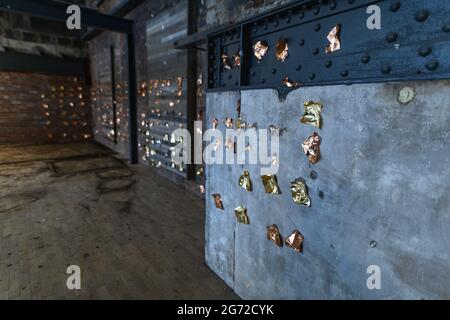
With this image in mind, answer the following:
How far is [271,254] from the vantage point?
6.60 ft

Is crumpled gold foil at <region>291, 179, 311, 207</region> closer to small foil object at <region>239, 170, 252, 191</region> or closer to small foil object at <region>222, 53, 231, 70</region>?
small foil object at <region>239, 170, 252, 191</region>

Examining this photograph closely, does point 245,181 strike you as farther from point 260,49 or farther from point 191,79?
point 191,79

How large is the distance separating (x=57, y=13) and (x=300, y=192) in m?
7.13

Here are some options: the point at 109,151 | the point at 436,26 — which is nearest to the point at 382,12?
the point at 436,26

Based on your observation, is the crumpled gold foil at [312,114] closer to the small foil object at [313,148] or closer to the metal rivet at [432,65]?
the small foil object at [313,148]

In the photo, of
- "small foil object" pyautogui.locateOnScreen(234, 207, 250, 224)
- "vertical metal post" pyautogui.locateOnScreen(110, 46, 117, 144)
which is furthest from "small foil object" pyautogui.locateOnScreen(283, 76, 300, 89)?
"vertical metal post" pyautogui.locateOnScreen(110, 46, 117, 144)

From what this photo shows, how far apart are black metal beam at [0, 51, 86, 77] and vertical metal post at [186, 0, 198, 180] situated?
787 centimetres

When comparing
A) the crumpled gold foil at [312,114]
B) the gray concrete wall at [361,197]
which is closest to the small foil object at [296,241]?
the gray concrete wall at [361,197]

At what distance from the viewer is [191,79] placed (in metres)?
5.11

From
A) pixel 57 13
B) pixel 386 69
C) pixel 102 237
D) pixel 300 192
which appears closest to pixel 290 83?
pixel 386 69

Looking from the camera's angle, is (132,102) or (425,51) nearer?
(425,51)

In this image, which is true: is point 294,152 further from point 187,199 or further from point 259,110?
point 187,199

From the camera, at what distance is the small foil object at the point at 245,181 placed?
7.03ft

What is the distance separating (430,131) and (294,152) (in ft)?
2.43
